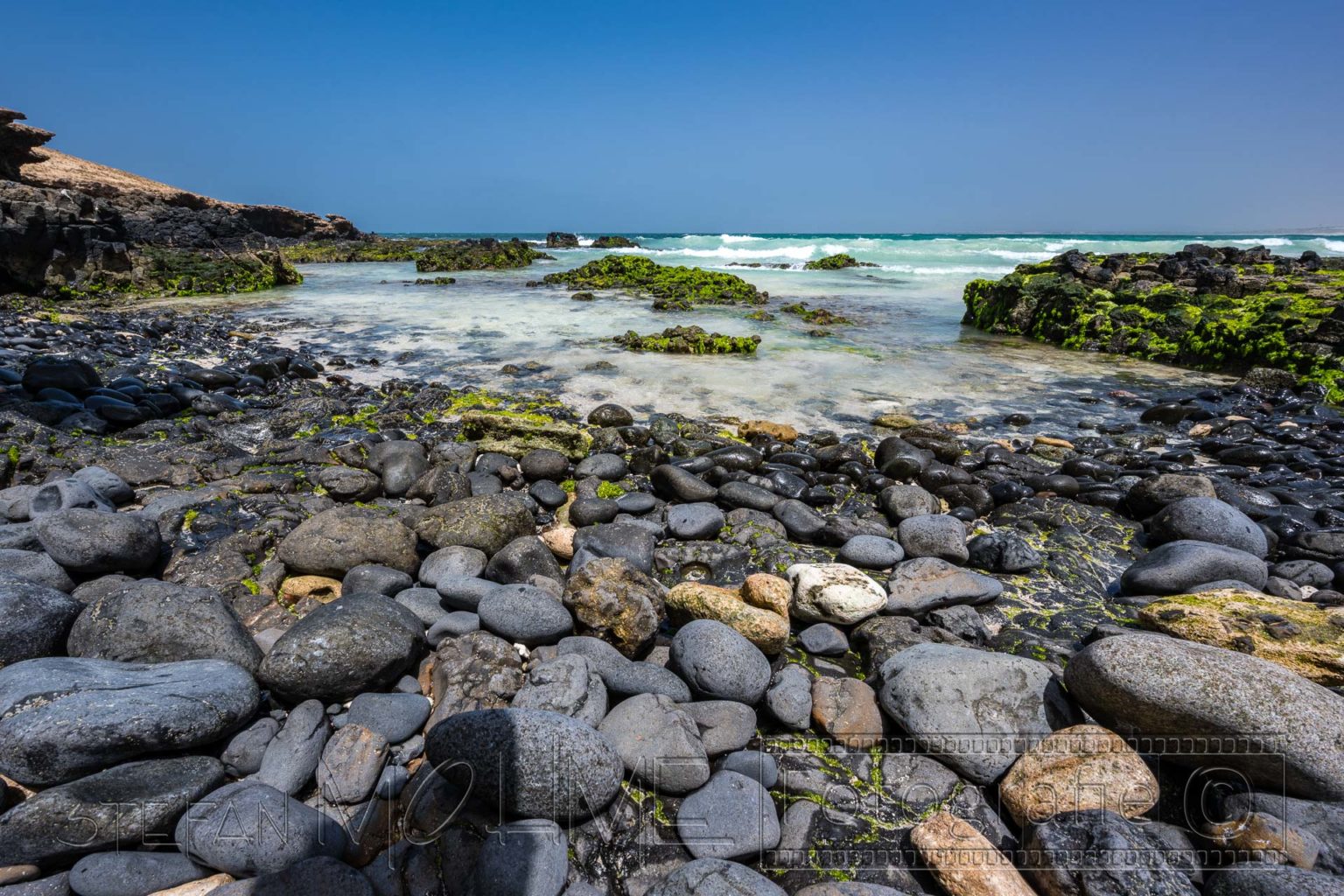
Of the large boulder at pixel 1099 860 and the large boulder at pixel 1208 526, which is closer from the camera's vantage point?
the large boulder at pixel 1099 860

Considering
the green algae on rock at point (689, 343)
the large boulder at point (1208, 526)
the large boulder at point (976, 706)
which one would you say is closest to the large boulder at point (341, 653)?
the large boulder at point (976, 706)

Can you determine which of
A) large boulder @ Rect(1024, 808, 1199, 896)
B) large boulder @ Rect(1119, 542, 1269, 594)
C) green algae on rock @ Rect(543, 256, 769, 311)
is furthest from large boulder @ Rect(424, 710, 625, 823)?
green algae on rock @ Rect(543, 256, 769, 311)

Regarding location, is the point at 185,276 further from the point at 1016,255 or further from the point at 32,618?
the point at 1016,255

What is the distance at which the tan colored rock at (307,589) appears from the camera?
340 cm

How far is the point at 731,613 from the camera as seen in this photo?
3084 mm

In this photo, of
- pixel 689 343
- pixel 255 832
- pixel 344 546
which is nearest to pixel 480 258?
pixel 689 343

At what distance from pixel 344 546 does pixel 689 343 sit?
825 cm

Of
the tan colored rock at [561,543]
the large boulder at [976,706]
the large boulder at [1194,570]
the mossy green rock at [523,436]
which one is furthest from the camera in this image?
the mossy green rock at [523,436]

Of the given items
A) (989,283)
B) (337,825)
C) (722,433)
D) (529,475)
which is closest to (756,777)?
(337,825)

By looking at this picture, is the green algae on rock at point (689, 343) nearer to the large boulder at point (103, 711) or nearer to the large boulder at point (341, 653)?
the large boulder at point (341, 653)

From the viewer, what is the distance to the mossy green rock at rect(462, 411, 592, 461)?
5.53 metres

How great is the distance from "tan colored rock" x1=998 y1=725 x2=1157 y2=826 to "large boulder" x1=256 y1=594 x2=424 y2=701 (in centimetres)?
263

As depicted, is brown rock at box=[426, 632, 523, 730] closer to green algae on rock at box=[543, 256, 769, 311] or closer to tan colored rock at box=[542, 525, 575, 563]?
tan colored rock at box=[542, 525, 575, 563]

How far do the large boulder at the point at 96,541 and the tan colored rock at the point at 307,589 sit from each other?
763 mm
